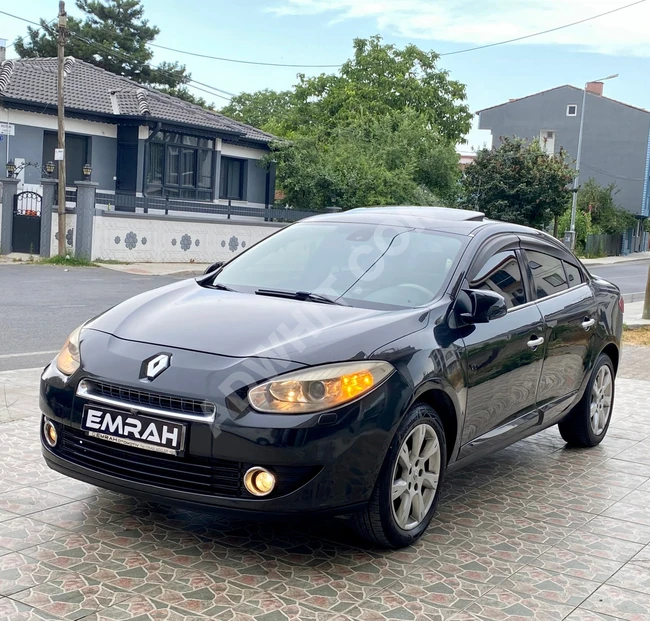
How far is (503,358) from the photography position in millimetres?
4949

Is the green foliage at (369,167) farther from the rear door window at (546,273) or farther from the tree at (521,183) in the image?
the rear door window at (546,273)

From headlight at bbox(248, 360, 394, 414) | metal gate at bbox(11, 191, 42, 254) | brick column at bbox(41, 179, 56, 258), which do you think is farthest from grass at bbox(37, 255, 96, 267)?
headlight at bbox(248, 360, 394, 414)

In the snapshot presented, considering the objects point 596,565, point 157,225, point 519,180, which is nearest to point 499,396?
point 596,565

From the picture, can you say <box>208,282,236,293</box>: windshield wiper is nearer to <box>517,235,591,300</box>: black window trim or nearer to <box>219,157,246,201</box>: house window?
<box>517,235,591,300</box>: black window trim

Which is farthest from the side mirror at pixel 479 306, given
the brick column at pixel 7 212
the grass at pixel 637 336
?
the brick column at pixel 7 212

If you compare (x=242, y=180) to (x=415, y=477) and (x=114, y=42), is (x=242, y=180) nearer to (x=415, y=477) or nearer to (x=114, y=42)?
(x=114, y=42)

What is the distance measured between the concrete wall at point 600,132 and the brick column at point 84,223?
4273cm

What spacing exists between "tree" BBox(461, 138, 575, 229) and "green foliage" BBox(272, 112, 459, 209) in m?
2.00

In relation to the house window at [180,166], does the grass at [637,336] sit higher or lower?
lower

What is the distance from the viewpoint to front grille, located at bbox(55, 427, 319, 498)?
378 cm

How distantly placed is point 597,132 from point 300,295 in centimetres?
6204

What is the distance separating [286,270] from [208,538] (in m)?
1.59

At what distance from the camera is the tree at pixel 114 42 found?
56.0 metres

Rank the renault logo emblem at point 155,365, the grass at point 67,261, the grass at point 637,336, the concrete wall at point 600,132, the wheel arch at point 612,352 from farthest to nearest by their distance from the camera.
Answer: the concrete wall at point 600,132, the grass at point 67,261, the grass at point 637,336, the wheel arch at point 612,352, the renault logo emblem at point 155,365
